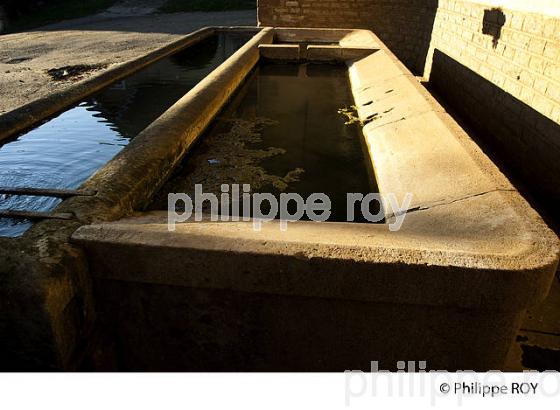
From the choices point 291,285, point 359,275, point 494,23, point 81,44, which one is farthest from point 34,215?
point 81,44

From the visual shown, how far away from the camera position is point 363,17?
11703 mm

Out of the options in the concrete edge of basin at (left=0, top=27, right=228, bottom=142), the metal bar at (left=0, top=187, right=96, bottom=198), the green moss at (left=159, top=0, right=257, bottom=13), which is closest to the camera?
the metal bar at (left=0, top=187, right=96, bottom=198)

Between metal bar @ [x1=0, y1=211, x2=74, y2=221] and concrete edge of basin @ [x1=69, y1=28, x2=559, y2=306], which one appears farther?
metal bar @ [x1=0, y1=211, x2=74, y2=221]

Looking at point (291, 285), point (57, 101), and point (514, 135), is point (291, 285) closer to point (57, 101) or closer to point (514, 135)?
point (57, 101)

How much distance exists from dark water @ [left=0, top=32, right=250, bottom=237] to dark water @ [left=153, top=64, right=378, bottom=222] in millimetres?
775

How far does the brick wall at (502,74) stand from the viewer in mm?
4434

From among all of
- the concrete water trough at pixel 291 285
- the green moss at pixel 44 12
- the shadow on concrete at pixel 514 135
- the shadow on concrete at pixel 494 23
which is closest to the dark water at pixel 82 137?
the concrete water trough at pixel 291 285

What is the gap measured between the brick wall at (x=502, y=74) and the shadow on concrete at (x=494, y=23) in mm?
13

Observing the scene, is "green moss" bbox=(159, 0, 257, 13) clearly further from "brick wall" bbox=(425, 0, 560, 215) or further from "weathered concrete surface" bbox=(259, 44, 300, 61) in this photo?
"brick wall" bbox=(425, 0, 560, 215)

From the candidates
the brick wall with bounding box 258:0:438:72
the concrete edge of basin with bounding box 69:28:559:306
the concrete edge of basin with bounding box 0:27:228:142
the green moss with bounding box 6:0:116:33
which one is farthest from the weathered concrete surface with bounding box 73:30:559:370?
the green moss with bounding box 6:0:116:33

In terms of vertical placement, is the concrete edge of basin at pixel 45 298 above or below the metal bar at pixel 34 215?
below

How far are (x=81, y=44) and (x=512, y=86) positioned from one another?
12212mm

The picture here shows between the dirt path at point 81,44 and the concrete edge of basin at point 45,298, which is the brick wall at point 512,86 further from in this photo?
the dirt path at point 81,44

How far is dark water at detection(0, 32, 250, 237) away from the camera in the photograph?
320cm
